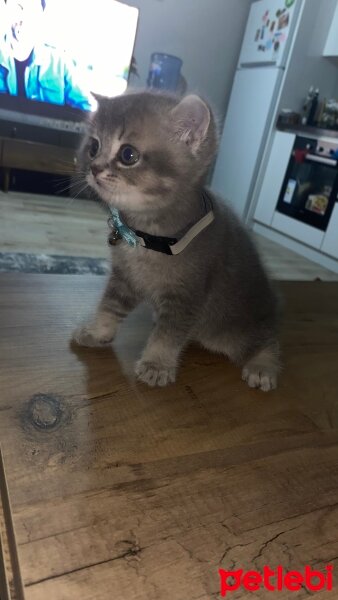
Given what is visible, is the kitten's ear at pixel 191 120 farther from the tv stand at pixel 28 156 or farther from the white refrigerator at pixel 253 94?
the white refrigerator at pixel 253 94

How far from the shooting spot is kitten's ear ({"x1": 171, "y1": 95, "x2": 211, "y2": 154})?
695 mm

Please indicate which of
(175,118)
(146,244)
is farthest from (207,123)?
(146,244)

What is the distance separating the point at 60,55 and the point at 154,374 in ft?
10.8

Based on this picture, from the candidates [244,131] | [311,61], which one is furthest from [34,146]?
[311,61]

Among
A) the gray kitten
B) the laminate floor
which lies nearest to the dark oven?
the laminate floor

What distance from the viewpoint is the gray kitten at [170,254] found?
0.71m

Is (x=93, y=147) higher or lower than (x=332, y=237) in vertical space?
higher

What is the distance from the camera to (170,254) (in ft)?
2.47

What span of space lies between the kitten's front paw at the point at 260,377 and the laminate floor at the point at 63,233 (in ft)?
4.53

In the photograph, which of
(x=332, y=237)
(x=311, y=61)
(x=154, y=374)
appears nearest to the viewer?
(x=154, y=374)

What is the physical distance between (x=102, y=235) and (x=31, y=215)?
0.48 meters

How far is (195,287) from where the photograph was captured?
0.78 m

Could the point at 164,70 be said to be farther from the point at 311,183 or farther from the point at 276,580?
the point at 276,580

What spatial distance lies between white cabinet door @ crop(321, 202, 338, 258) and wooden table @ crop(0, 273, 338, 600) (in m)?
2.44
